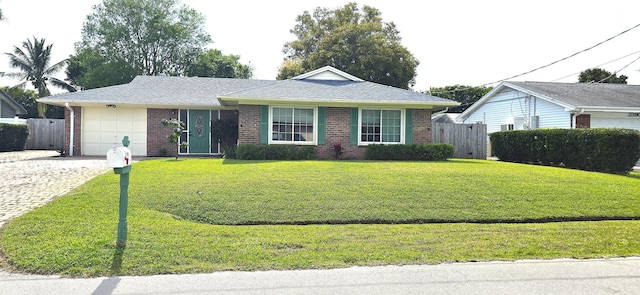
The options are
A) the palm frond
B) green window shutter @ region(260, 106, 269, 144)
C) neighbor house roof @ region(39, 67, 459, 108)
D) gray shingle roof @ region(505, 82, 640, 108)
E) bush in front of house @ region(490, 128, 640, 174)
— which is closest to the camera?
bush in front of house @ region(490, 128, 640, 174)

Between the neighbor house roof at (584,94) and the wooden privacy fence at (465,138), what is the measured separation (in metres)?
3.62

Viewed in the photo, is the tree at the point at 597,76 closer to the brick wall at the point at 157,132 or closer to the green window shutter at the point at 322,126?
the green window shutter at the point at 322,126

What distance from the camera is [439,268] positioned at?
5316 mm

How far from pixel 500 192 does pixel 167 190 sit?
22.3 feet

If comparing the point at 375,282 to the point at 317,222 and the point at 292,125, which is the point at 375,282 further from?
the point at 292,125

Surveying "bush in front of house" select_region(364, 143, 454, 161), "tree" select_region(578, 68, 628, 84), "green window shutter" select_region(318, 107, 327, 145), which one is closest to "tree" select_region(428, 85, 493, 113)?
"tree" select_region(578, 68, 628, 84)

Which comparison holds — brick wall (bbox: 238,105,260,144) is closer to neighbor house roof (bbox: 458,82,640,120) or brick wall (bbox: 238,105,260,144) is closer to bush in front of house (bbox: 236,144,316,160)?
bush in front of house (bbox: 236,144,316,160)

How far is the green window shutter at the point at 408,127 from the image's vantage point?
58.8 ft

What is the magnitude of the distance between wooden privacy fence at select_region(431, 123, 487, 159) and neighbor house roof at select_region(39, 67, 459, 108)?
9.93 ft

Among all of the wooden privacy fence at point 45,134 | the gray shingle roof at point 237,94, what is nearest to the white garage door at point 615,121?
the gray shingle roof at point 237,94

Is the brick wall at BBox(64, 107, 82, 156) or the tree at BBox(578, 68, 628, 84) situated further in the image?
the tree at BBox(578, 68, 628, 84)

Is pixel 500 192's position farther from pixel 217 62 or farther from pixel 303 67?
pixel 217 62

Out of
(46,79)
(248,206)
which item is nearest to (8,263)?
(248,206)

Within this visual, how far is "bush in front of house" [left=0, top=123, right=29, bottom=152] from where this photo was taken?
23203 mm
